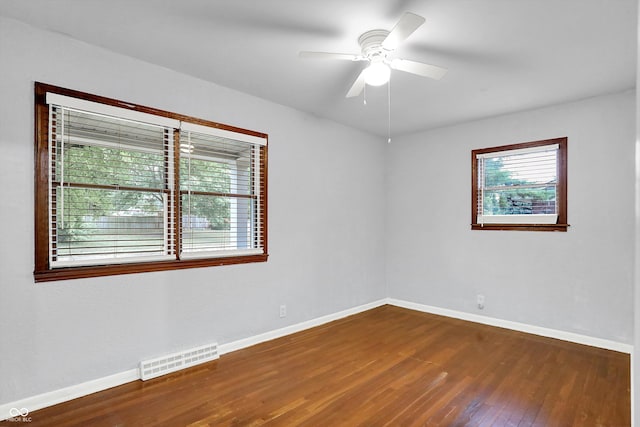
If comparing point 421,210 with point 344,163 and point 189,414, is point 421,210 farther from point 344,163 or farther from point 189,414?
point 189,414

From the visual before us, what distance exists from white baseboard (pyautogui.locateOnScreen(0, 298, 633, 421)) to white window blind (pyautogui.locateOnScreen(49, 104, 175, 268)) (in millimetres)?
907

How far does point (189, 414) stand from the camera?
2299 mm

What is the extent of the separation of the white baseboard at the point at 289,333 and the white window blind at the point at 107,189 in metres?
0.91

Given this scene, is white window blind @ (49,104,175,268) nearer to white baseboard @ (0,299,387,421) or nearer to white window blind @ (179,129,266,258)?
white window blind @ (179,129,266,258)

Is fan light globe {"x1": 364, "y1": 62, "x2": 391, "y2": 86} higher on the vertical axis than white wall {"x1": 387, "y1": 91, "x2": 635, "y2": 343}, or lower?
higher

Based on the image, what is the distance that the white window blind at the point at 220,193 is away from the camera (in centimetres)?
315

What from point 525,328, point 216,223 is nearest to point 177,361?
point 216,223

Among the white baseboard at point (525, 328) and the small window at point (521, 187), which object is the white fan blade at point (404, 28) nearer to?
the small window at point (521, 187)

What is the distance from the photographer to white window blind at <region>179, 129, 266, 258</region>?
124 inches

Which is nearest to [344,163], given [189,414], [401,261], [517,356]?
[401,261]

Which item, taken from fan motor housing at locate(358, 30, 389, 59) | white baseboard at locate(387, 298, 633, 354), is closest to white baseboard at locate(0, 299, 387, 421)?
white baseboard at locate(387, 298, 633, 354)

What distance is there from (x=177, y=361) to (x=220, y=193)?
5.11 ft

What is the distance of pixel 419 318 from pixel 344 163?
2329 millimetres

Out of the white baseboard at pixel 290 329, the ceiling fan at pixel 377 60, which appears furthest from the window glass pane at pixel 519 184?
the ceiling fan at pixel 377 60
